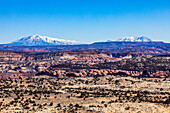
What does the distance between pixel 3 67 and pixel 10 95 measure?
97.6m

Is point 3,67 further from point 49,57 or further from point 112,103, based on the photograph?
point 112,103

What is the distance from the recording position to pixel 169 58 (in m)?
117

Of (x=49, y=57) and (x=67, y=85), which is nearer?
(x=67, y=85)

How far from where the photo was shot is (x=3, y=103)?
→ 38.8m

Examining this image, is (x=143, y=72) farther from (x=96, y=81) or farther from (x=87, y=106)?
(x=87, y=106)

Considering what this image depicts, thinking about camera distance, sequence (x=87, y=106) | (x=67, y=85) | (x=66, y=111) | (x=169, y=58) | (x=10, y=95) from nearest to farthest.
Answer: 1. (x=66, y=111)
2. (x=87, y=106)
3. (x=10, y=95)
4. (x=67, y=85)
5. (x=169, y=58)

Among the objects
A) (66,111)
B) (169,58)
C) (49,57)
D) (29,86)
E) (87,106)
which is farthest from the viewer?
(49,57)

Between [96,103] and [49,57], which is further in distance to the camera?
[49,57]

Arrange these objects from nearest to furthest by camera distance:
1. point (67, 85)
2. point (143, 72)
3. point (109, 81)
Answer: point (67, 85) → point (109, 81) → point (143, 72)

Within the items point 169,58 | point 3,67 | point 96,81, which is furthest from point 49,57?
point 96,81

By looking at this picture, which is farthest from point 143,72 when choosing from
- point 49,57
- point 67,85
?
point 49,57

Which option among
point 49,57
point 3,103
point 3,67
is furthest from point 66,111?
point 49,57

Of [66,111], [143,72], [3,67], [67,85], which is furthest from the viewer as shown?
[3,67]

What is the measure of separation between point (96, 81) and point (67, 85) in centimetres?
811
